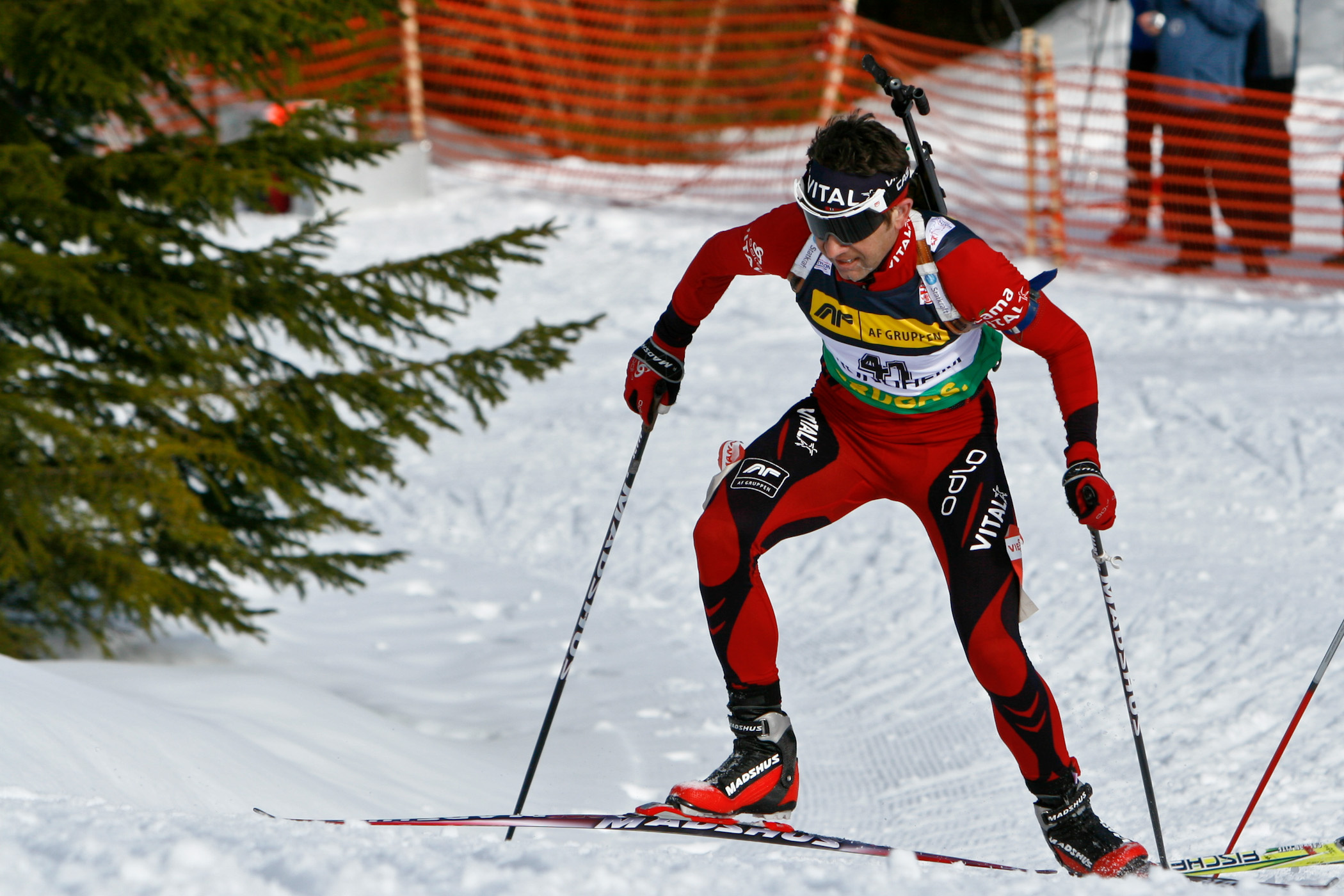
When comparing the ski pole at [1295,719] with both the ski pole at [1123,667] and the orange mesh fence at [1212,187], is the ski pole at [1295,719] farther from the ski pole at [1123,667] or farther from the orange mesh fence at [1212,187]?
the orange mesh fence at [1212,187]

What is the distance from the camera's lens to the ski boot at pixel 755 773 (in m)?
3.51

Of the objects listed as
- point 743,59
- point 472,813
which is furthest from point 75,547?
point 743,59

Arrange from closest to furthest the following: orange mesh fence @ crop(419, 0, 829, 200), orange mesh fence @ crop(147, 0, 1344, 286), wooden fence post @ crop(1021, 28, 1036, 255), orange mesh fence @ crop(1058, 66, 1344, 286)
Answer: orange mesh fence @ crop(1058, 66, 1344, 286), orange mesh fence @ crop(147, 0, 1344, 286), wooden fence post @ crop(1021, 28, 1036, 255), orange mesh fence @ crop(419, 0, 829, 200)

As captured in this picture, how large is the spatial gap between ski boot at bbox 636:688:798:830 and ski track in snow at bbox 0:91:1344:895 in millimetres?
159

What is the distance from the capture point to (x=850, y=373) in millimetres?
3535

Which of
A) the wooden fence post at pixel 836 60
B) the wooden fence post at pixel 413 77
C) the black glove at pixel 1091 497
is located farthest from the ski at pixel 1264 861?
the wooden fence post at pixel 413 77

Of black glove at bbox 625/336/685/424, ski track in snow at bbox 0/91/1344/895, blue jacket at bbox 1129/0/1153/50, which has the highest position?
blue jacket at bbox 1129/0/1153/50

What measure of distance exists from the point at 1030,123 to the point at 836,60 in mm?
3044

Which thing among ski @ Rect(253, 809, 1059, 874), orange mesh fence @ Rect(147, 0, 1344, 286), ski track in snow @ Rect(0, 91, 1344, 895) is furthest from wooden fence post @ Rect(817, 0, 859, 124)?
ski @ Rect(253, 809, 1059, 874)

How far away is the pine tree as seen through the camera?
4387 millimetres

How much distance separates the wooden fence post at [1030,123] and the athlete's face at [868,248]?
23.2 feet

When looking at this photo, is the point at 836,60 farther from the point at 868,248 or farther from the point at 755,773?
the point at 755,773

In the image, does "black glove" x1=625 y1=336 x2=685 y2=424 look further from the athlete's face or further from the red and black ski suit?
the athlete's face

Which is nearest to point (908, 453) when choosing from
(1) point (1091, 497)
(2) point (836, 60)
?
(1) point (1091, 497)
